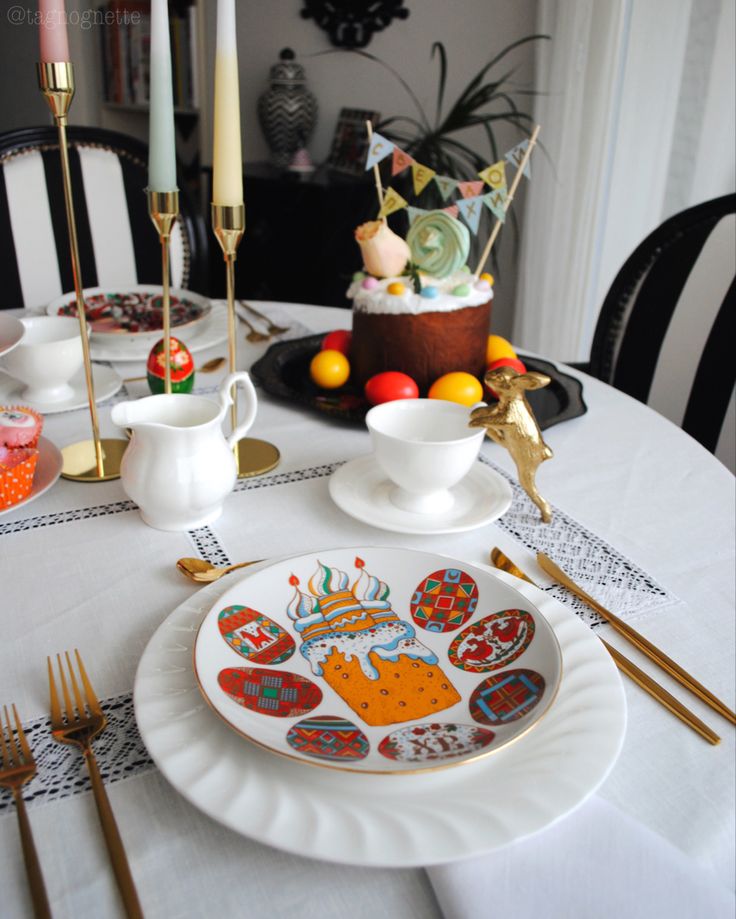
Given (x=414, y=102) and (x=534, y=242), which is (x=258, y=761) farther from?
(x=414, y=102)

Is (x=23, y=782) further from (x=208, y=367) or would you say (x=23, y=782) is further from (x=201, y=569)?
(x=208, y=367)

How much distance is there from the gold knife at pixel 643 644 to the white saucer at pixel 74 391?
24.0 inches

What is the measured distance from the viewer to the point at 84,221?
5.77 ft

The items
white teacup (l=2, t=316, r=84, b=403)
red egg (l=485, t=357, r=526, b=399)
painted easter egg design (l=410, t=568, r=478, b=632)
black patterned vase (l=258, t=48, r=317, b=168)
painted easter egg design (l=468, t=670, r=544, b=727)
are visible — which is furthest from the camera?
black patterned vase (l=258, t=48, r=317, b=168)

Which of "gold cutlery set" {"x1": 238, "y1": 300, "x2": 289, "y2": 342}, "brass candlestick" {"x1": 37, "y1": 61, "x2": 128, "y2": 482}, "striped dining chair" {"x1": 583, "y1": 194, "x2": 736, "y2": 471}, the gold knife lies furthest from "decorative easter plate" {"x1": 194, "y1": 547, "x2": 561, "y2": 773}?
"striped dining chair" {"x1": 583, "y1": 194, "x2": 736, "y2": 471}

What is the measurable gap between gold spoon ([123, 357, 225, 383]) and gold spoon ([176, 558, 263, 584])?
19.5 inches

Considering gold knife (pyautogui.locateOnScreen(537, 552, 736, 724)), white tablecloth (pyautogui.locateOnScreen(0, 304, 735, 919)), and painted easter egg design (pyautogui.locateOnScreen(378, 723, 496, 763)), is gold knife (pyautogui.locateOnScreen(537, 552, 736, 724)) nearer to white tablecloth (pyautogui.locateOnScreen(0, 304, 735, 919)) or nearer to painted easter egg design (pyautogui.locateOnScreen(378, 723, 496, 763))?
white tablecloth (pyautogui.locateOnScreen(0, 304, 735, 919))

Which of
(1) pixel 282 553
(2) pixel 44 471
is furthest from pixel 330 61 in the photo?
(1) pixel 282 553

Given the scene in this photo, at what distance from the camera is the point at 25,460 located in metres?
0.80

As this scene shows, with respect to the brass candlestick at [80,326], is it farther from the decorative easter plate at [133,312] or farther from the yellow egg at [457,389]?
the yellow egg at [457,389]

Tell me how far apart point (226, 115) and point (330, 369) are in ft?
1.34

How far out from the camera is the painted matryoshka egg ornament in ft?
3.25

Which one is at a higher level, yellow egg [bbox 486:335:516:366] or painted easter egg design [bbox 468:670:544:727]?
yellow egg [bbox 486:335:516:366]

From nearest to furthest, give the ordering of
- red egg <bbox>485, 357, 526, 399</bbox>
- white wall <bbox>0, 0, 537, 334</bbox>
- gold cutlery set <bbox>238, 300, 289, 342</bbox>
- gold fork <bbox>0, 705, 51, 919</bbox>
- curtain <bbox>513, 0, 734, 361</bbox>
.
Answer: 1. gold fork <bbox>0, 705, 51, 919</bbox>
2. red egg <bbox>485, 357, 526, 399</bbox>
3. gold cutlery set <bbox>238, 300, 289, 342</bbox>
4. curtain <bbox>513, 0, 734, 361</bbox>
5. white wall <bbox>0, 0, 537, 334</bbox>
